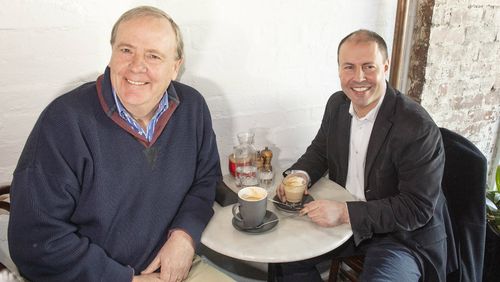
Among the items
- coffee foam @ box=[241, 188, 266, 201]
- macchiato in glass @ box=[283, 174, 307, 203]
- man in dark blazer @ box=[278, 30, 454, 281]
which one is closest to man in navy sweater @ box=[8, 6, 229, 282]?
coffee foam @ box=[241, 188, 266, 201]

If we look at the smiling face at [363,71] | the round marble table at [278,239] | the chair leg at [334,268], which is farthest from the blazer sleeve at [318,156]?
the chair leg at [334,268]

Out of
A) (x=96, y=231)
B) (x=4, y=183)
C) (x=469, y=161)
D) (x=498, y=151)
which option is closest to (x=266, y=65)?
(x=469, y=161)

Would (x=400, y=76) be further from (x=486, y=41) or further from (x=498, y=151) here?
(x=498, y=151)

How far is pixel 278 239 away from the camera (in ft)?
4.36

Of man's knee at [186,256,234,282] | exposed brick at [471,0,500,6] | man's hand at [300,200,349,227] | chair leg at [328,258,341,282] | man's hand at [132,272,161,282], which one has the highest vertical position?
exposed brick at [471,0,500,6]

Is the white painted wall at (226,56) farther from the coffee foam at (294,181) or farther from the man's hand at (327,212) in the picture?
the man's hand at (327,212)

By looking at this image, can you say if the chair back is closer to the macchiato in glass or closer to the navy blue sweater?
the macchiato in glass

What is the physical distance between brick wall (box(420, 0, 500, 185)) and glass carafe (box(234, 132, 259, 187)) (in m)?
1.12

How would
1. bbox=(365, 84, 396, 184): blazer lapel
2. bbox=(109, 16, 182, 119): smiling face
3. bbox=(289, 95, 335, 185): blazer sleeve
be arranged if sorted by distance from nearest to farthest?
bbox=(109, 16, 182, 119): smiling face, bbox=(365, 84, 396, 184): blazer lapel, bbox=(289, 95, 335, 185): blazer sleeve

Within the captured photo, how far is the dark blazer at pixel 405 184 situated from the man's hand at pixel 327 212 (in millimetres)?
28

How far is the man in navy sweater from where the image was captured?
1164 millimetres

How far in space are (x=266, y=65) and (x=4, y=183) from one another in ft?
4.03

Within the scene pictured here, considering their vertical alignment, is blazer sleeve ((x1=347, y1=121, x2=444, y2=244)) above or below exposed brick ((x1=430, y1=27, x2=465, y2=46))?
below

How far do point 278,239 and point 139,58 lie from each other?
2.38 feet
